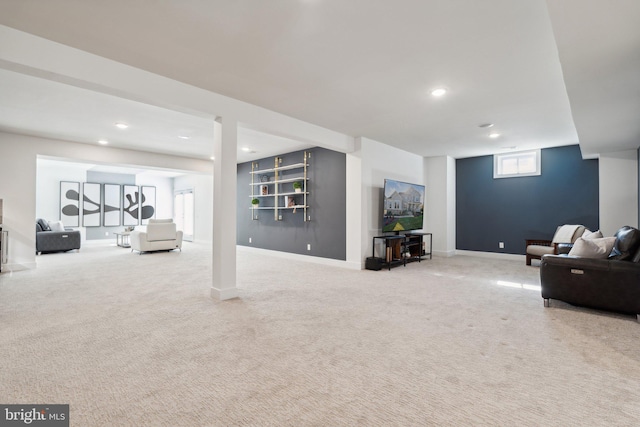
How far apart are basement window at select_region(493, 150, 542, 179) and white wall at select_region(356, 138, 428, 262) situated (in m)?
2.40

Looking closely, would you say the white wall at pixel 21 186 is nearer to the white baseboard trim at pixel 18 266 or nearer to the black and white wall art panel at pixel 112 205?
the white baseboard trim at pixel 18 266

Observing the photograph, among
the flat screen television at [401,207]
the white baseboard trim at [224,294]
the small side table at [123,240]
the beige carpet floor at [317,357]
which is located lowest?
the beige carpet floor at [317,357]

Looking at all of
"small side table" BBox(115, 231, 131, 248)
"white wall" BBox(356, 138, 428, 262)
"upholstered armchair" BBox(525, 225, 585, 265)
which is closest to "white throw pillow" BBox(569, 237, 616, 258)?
"upholstered armchair" BBox(525, 225, 585, 265)

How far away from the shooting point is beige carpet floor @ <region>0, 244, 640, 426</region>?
65.6 inches

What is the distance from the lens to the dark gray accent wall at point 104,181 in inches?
396

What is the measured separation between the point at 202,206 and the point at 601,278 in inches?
392

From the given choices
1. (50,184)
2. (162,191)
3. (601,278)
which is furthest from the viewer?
(162,191)

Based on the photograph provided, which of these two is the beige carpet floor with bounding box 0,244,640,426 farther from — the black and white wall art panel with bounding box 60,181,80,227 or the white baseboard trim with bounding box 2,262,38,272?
the black and white wall art panel with bounding box 60,181,80,227

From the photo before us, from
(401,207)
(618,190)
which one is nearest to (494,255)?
(618,190)

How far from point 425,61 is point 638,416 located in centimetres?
289

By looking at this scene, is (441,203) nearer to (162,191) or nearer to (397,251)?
(397,251)

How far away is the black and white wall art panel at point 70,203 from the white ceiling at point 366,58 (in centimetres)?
557

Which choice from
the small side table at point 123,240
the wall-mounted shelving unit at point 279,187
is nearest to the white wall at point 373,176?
the wall-mounted shelving unit at point 279,187

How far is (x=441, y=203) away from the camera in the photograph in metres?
7.66
